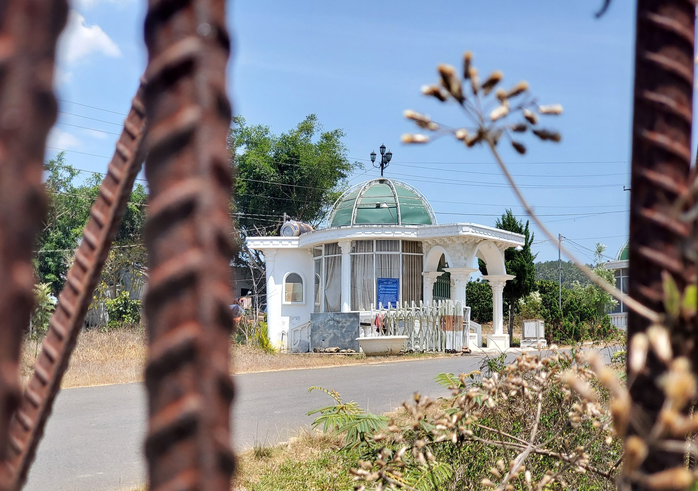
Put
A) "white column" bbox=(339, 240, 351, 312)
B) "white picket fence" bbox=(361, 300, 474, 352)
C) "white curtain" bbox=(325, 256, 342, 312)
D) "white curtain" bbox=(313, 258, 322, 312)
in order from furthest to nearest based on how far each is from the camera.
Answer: "white curtain" bbox=(313, 258, 322, 312) → "white curtain" bbox=(325, 256, 342, 312) → "white column" bbox=(339, 240, 351, 312) → "white picket fence" bbox=(361, 300, 474, 352)

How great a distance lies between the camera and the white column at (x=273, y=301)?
78.6 feet

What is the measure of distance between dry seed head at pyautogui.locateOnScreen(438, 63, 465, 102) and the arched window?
23562 mm

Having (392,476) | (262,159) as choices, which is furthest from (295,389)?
(262,159)

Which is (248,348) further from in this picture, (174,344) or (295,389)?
(174,344)

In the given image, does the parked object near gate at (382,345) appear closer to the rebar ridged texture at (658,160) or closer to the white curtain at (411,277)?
the white curtain at (411,277)

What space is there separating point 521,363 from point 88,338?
62.8ft

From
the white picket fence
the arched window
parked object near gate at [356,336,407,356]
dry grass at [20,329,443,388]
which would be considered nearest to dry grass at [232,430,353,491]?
dry grass at [20,329,443,388]

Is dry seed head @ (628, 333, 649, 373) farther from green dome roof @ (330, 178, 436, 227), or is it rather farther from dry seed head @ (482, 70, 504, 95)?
green dome roof @ (330, 178, 436, 227)

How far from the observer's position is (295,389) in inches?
470

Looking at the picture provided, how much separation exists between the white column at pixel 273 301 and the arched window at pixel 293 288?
0.75 ft

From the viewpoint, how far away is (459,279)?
72.9ft

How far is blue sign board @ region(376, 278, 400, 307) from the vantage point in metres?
22.6

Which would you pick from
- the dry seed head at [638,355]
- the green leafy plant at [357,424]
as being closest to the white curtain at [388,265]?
the green leafy plant at [357,424]

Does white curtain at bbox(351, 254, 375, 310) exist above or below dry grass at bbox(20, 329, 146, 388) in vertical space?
above
